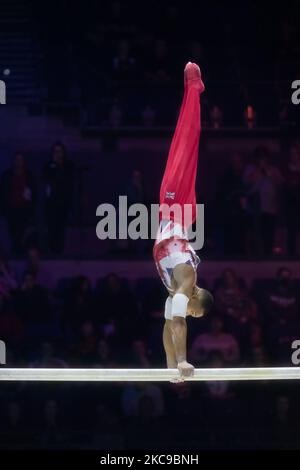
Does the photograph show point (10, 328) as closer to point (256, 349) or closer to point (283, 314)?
point (256, 349)

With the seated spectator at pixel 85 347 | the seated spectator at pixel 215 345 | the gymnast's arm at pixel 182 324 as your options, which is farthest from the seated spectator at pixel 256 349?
the gymnast's arm at pixel 182 324

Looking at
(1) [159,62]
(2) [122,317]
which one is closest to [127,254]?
(2) [122,317]

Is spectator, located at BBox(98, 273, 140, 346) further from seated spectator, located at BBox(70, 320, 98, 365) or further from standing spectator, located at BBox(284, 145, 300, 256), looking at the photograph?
standing spectator, located at BBox(284, 145, 300, 256)

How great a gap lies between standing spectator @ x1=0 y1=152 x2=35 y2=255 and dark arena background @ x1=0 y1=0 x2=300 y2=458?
1 cm

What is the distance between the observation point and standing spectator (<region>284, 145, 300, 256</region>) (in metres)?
9.62

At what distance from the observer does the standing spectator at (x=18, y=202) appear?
954cm

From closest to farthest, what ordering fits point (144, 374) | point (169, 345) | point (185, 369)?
point (185, 369), point (144, 374), point (169, 345)

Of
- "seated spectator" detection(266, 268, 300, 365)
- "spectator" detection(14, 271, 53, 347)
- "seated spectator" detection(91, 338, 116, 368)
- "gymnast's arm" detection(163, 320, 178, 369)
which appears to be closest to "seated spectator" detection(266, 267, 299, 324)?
"seated spectator" detection(266, 268, 300, 365)

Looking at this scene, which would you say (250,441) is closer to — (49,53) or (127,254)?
(127,254)

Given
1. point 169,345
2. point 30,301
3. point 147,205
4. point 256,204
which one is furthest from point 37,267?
point 169,345

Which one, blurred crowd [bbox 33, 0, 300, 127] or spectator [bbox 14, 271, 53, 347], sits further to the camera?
blurred crowd [bbox 33, 0, 300, 127]

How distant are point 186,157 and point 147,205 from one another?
278 centimetres

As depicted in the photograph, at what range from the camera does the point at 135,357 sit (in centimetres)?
930

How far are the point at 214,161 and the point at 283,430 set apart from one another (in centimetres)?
262
